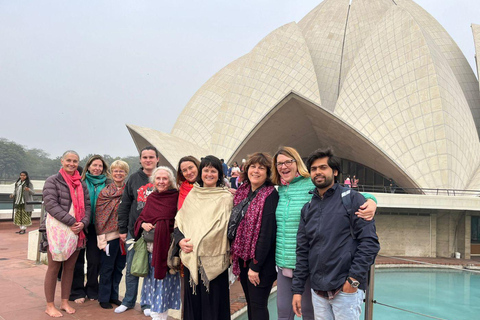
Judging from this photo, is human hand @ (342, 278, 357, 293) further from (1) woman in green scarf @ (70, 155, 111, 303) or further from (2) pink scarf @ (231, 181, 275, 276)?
(1) woman in green scarf @ (70, 155, 111, 303)

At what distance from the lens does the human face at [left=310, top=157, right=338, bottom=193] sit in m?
1.87

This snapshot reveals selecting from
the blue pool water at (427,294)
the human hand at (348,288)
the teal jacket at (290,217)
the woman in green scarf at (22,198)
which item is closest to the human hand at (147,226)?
the teal jacket at (290,217)

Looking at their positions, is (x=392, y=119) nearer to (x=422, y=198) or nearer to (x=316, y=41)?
(x=422, y=198)

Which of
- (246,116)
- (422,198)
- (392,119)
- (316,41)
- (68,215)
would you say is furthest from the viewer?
(316,41)

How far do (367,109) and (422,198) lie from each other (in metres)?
5.50

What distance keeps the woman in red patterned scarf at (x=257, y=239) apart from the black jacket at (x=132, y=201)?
3.41ft

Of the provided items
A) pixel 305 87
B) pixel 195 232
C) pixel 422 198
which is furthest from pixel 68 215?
pixel 305 87

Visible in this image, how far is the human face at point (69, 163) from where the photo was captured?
2994 mm

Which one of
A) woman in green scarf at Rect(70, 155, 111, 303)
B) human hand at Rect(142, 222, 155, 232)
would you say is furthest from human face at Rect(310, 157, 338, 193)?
woman in green scarf at Rect(70, 155, 111, 303)

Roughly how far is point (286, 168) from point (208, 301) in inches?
41.2

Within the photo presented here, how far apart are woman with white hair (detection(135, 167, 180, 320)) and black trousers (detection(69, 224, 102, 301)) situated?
2.62 feet

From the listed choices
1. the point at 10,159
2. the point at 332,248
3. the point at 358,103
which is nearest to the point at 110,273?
the point at 332,248

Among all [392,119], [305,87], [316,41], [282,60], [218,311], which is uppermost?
[316,41]

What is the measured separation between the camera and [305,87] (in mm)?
17234
